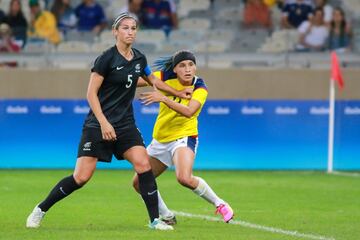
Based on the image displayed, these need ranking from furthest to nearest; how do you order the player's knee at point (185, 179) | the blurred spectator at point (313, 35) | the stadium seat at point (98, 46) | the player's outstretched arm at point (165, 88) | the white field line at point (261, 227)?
the blurred spectator at point (313, 35), the stadium seat at point (98, 46), the player's knee at point (185, 179), the player's outstretched arm at point (165, 88), the white field line at point (261, 227)

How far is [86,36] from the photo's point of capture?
22.2 metres

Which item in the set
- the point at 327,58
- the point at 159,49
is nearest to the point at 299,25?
the point at 327,58

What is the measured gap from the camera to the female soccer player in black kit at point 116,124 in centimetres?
1013

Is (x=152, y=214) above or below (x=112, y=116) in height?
below

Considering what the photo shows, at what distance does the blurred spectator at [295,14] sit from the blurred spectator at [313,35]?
9.6 inches

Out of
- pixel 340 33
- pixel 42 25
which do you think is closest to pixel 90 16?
pixel 42 25

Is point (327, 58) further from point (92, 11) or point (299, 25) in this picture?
point (92, 11)

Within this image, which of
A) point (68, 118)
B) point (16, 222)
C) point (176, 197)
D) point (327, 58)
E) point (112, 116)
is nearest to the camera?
point (112, 116)

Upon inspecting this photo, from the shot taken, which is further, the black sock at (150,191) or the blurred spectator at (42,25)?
the blurred spectator at (42,25)

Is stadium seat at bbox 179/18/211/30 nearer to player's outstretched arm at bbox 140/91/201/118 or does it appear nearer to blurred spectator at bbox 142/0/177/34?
blurred spectator at bbox 142/0/177/34

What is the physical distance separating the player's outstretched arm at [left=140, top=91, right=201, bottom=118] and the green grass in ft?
3.92

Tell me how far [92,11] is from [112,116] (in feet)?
41.8

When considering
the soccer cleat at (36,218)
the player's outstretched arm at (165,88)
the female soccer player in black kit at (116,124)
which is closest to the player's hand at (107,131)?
the female soccer player in black kit at (116,124)

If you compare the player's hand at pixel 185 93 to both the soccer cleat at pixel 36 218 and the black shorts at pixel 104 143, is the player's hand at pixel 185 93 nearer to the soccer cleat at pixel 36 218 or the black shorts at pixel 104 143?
the black shorts at pixel 104 143
